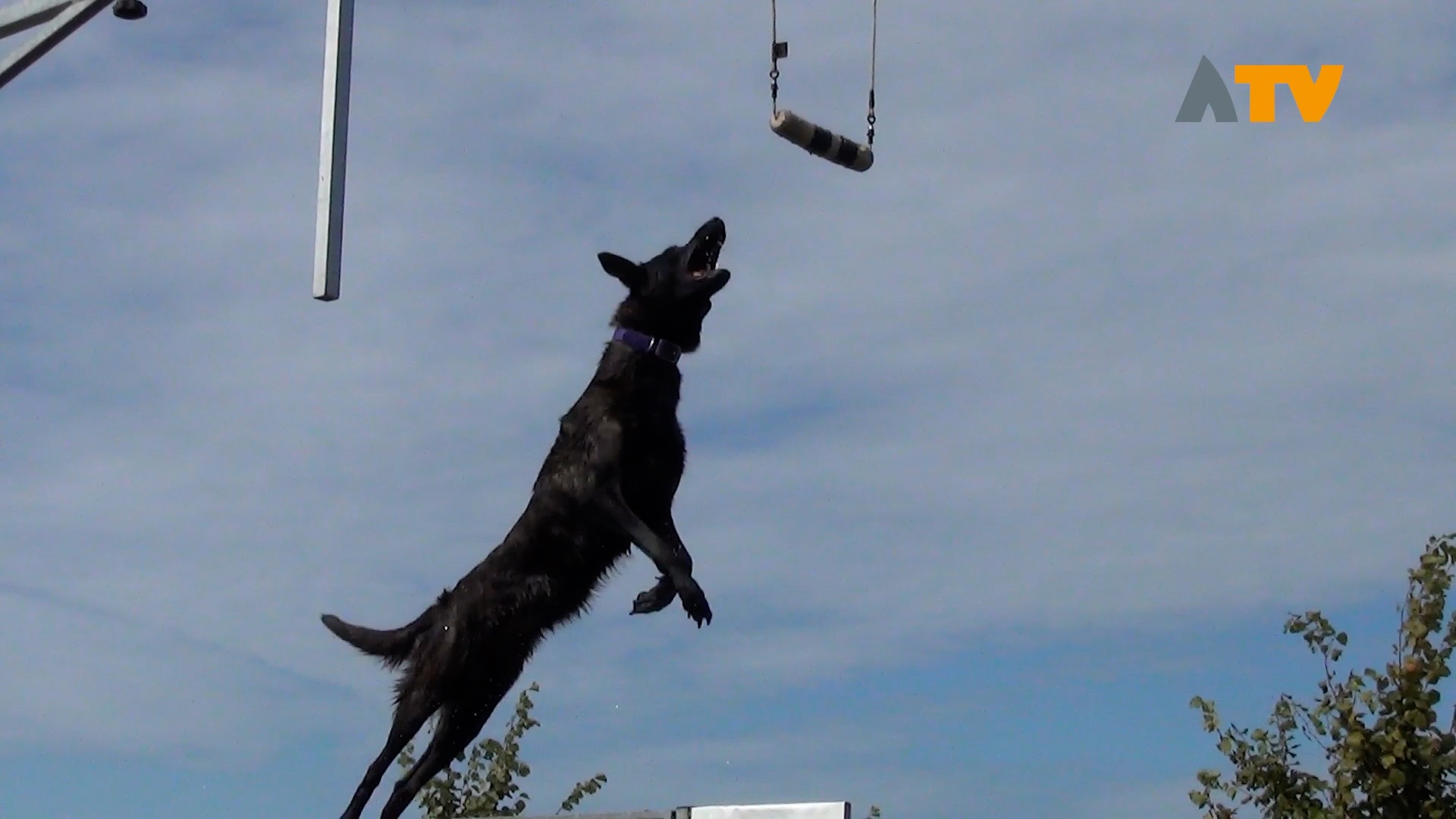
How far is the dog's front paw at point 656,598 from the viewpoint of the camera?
24.8 feet

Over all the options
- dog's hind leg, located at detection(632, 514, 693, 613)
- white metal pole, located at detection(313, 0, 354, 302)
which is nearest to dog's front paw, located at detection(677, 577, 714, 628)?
dog's hind leg, located at detection(632, 514, 693, 613)

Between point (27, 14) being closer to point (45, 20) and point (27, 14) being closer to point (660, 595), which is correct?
point (45, 20)

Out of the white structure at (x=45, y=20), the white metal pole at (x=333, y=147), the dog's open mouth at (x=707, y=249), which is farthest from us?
the dog's open mouth at (x=707, y=249)

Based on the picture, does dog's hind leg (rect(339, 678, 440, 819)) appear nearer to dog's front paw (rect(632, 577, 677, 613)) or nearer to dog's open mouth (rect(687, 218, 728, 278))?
dog's front paw (rect(632, 577, 677, 613))

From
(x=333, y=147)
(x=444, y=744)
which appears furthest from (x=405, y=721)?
(x=333, y=147)

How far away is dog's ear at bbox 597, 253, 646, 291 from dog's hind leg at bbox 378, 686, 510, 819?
5.95 feet

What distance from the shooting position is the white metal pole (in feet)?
19.7

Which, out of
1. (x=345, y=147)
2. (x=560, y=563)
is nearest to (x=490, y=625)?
(x=560, y=563)

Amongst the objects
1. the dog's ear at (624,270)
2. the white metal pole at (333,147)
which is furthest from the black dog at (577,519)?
the white metal pole at (333,147)

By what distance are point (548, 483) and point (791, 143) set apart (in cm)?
217

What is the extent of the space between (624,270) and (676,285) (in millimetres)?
231

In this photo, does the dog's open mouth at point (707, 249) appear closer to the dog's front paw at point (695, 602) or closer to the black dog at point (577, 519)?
the black dog at point (577, 519)

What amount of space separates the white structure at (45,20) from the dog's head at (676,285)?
2122 mm

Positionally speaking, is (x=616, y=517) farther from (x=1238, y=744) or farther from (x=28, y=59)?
(x=1238, y=744)
